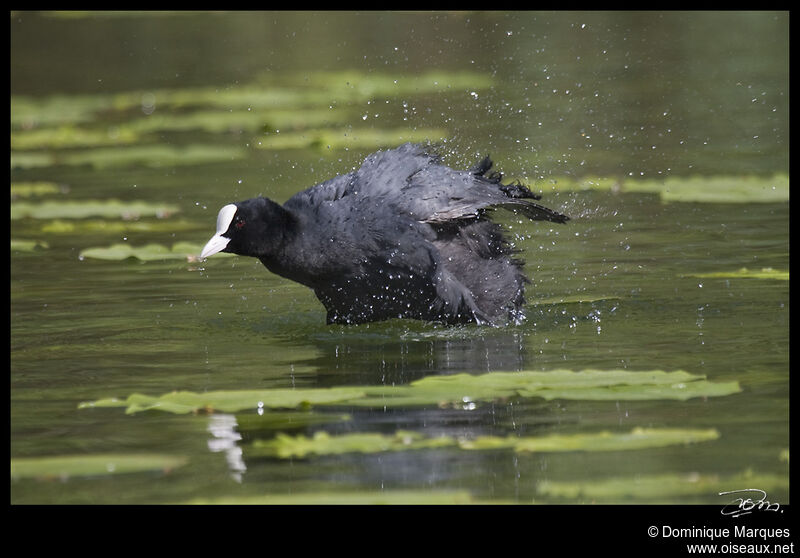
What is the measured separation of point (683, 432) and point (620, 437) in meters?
0.33

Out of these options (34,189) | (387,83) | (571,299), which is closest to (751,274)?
(571,299)

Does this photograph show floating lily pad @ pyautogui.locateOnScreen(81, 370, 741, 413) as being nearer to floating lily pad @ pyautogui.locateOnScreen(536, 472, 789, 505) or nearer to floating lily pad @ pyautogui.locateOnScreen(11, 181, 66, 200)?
floating lily pad @ pyautogui.locateOnScreen(536, 472, 789, 505)

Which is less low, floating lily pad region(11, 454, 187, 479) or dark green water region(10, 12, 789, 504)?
dark green water region(10, 12, 789, 504)

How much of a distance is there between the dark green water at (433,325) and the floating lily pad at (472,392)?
0.08 metres

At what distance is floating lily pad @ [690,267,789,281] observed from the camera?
10297 millimetres

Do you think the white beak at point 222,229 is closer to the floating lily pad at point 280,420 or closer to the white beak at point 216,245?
the white beak at point 216,245

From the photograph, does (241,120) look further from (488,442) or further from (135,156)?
A: (488,442)

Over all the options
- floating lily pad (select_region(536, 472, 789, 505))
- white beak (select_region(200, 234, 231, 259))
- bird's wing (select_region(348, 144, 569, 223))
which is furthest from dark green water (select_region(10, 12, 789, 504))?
bird's wing (select_region(348, 144, 569, 223))

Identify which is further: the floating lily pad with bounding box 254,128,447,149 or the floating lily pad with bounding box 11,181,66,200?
the floating lily pad with bounding box 254,128,447,149

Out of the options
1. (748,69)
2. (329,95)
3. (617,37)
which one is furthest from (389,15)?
(748,69)

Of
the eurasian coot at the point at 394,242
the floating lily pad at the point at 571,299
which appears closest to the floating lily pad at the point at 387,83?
the floating lily pad at the point at 571,299

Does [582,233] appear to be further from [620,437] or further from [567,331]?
[620,437]

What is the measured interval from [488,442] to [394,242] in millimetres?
2528

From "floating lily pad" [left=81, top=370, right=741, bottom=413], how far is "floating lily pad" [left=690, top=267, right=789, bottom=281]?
2788 millimetres
